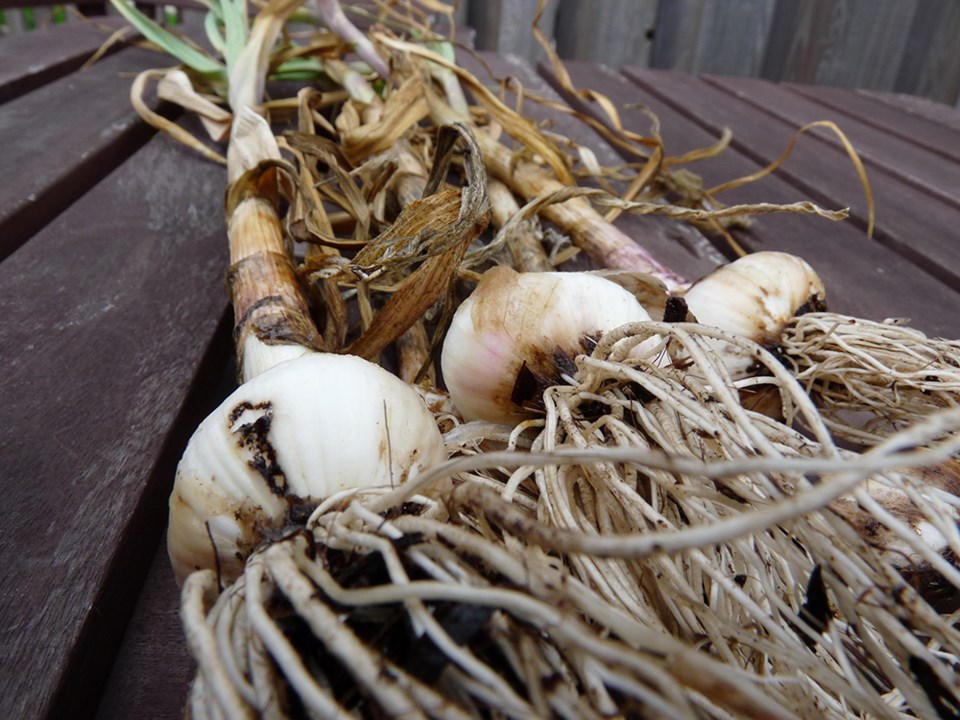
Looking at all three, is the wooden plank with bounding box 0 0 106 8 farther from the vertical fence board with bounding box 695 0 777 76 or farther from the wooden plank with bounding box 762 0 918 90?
the wooden plank with bounding box 762 0 918 90

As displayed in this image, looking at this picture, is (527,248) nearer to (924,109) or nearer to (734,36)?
(924,109)

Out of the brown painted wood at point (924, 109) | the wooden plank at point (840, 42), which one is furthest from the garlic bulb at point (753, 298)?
the wooden plank at point (840, 42)

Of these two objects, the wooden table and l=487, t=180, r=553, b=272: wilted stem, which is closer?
the wooden table

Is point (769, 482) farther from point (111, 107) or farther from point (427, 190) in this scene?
point (111, 107)

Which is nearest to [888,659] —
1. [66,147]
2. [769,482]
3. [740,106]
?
[769,482]

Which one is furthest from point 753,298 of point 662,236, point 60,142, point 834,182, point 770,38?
point 770,38

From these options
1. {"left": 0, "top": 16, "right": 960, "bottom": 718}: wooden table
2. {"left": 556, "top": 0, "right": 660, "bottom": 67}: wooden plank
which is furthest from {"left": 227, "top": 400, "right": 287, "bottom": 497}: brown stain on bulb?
{"left": 556, "top": 0, "right": 660, "bottom": 67}: wooden plank
